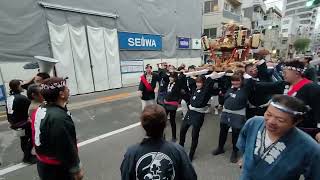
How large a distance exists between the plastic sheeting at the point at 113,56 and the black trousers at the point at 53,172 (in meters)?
10.8

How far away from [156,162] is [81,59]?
10761 millimetres

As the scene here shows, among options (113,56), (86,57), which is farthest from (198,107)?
(113,56)

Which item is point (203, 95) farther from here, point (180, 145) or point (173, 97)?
point (180, 145)

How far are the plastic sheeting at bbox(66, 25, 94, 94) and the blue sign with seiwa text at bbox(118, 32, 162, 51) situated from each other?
241 cm

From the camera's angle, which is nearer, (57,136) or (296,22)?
(57,136)

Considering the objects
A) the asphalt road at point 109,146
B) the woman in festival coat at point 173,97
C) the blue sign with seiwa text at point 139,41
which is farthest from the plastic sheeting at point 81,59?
the woman in festival coat at point 173,97

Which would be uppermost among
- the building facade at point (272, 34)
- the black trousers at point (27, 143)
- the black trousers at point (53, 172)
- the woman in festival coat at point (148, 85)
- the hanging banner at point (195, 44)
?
the building facade at point (272, 34)

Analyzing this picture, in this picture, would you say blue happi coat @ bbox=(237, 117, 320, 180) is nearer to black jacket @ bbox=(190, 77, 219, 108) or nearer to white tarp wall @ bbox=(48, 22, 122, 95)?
black jacket @ bbox=(190, 77, 219, 108)

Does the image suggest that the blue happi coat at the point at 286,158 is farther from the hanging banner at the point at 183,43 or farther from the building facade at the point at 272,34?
the building facade at the point at 272,34

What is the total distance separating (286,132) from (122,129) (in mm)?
4934

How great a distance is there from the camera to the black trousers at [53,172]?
7.95 feet

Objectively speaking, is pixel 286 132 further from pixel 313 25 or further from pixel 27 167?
pixel 313 25

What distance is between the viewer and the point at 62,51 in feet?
35.1

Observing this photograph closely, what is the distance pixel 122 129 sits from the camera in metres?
6.27
